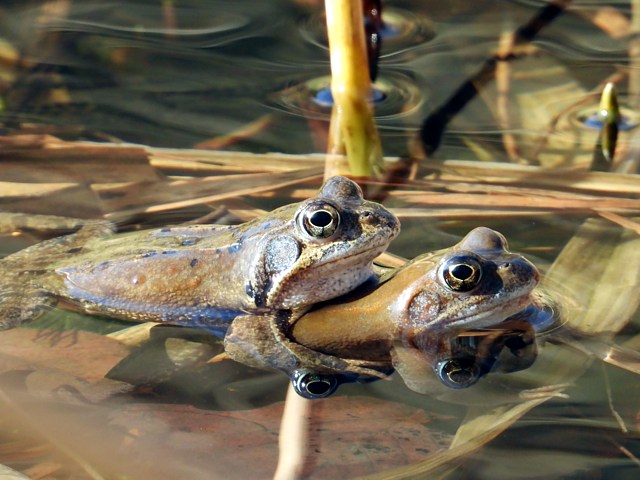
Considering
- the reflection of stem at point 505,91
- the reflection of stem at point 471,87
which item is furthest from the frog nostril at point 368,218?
the reflection of stem at point 505,91

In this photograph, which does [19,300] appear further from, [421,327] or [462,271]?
[462,271]

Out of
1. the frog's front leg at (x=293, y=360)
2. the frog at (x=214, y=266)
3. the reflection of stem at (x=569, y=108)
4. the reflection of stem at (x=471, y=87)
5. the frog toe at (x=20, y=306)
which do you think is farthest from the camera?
the reflection of stem at (x=471, y=87)

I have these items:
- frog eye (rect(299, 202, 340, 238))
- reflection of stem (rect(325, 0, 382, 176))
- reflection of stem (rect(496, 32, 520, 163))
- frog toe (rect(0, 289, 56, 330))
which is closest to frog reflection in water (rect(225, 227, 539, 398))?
frog eye (rect(299, 202, 340, 238))

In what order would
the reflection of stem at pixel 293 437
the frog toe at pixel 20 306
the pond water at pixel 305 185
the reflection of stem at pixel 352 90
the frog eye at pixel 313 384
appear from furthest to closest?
1. the reflection of stem at pixel 352 90
2. the frog toe at pixel 20 306
3. the frog eye at pixel 313 384
4. the pond water at pixel 305 185
5. the reflection of stem at pixel 293 437

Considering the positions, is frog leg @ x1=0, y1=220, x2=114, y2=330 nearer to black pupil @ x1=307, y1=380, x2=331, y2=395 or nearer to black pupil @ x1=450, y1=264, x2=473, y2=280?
black pupil @ x1=307, y1=380, x2=331, y2=395

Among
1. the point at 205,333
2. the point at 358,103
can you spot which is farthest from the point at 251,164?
the point at 205,333

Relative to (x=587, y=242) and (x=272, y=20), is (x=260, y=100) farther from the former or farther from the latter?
(x=587, y=242)

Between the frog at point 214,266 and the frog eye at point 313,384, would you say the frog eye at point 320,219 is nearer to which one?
the frog at point 214,266
